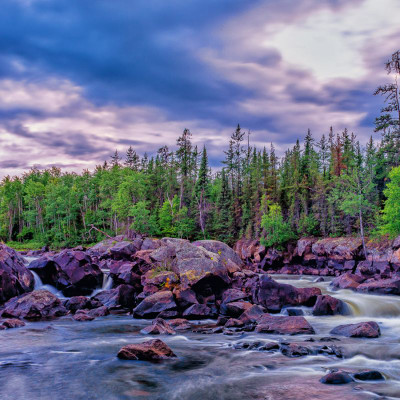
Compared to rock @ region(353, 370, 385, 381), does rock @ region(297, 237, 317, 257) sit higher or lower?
higher

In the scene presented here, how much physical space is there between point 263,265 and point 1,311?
37.6m

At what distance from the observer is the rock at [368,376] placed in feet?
26.4

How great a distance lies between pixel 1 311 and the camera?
54.5 ft

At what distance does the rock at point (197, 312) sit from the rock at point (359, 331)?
19.1ft

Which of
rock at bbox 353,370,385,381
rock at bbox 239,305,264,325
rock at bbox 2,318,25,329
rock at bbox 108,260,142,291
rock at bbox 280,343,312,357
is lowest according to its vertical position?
rock at bbox 2,318,25,329

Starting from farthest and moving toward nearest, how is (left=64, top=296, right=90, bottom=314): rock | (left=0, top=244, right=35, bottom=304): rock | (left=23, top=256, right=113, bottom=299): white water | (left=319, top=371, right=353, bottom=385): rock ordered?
1. (left=23, top=256, right=113, bottom=299): white water
2. (left=0, top=244, right=35, bottom=304): rock
3. (left=64, top=296, right=90, bottom=314): rock
4. (left=319, top=371, right=353, bottom=385): rock

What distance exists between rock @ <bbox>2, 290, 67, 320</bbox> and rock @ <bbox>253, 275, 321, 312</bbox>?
10.2 metres

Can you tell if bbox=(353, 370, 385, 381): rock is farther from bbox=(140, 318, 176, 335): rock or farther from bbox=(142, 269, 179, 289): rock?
bbox=(142, 269, 179, 289): rock

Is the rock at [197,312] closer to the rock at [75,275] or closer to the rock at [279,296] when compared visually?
the rock at [279,296]

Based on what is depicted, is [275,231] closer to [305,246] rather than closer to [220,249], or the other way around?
[305,246]

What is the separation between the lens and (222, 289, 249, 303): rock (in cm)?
1778

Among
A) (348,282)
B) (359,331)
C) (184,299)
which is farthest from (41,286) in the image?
(348,282)

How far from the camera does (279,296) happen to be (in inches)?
705

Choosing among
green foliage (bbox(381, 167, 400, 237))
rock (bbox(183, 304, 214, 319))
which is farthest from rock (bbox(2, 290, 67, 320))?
green foliage (bbox(381, 167, 400, 237))
